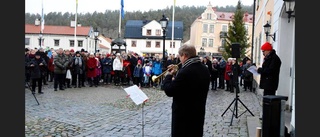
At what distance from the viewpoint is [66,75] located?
15820 millimetres

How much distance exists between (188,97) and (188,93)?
6cm

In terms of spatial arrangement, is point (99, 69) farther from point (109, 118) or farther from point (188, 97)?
point (188, 97)

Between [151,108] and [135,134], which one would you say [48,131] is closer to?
[135,134]

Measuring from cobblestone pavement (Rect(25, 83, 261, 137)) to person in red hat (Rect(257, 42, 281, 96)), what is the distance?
1139mm

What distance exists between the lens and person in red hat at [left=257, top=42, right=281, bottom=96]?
7242mm

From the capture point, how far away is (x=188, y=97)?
4.45 meters

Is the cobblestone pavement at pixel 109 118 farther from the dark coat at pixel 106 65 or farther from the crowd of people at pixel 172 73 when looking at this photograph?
the dark coat at pixel 106 65

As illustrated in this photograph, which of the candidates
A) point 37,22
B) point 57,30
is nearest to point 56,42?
point 57,30

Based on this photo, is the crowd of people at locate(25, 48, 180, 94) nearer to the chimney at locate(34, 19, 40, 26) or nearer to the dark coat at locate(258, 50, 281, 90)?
the dark coat at locate(258, 50, 281, 90)

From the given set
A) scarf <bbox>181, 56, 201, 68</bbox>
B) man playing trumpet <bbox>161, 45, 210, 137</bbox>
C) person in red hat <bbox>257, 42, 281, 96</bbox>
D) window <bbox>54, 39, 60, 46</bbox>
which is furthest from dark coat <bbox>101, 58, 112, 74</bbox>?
window <bbox>54, 39, 60, 46</bbox>

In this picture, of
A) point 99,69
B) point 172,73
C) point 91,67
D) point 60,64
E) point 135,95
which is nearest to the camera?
point 172,73

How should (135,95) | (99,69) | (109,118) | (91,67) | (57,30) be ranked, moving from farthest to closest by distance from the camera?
1. (57,30)
2. (99,69)
3. (91,67)
4. (109,118)
5. (135,95)

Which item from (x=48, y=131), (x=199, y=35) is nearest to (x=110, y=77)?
(x=48, y=131)

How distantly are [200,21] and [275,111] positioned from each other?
67572 mm
